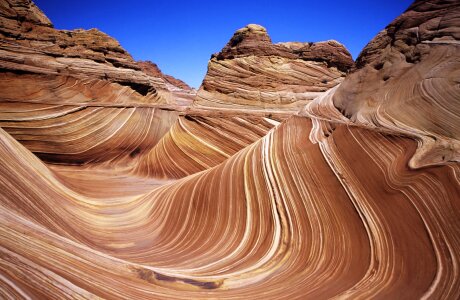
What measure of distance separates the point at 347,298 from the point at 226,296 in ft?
3.43

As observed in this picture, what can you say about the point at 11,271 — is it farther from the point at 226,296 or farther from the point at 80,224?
the point at 80,224

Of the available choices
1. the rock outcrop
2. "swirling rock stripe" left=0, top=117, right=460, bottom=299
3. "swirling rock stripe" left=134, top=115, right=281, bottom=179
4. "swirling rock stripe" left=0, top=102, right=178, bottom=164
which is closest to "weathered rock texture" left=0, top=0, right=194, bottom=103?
"swirling rock stripe" left=0, top=102, right=178, bottom=164

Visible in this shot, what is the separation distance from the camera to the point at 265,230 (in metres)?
3.90

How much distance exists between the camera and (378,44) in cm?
553

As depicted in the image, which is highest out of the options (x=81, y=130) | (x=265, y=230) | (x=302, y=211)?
(x=81, y=130)

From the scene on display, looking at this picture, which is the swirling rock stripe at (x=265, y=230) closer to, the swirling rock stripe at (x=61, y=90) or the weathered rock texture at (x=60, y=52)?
the swirling rock stripe at (x=61, y=90)

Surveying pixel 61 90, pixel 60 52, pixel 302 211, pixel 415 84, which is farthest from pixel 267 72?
pixel 60 52

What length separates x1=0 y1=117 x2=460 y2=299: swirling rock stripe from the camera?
2.30 meters

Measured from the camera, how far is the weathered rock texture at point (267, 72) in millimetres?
9930

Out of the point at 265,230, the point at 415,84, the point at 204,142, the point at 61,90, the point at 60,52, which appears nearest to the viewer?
the point at 265,230

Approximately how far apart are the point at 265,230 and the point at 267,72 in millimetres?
7880

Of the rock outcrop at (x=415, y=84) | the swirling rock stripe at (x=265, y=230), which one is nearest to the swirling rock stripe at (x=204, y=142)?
the rock outcrop at (x=415, y=84)

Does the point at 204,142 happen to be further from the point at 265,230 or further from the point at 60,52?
the point at 60,52

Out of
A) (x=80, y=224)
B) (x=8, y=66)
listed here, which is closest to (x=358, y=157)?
(x=80, y=224)
